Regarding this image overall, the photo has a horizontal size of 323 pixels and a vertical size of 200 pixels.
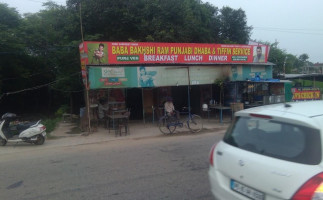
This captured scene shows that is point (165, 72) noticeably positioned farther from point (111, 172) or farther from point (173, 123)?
point (111, 172)

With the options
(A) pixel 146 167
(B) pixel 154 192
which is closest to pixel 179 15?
(A) pixel 146 167

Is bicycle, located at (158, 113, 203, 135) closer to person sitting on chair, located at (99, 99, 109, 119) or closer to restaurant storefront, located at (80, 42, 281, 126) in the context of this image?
restaurant storefront, located at (80, 42, 281, 126)

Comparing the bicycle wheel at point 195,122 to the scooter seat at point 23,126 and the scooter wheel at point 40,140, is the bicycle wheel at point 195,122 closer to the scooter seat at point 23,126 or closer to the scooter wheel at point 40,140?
the scooter wheel at point 40,140

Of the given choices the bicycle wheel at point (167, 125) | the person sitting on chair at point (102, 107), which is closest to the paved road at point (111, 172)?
the bicycle wheel at point (167, 125)

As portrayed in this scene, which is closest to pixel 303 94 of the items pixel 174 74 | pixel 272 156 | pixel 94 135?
pixel 174 74

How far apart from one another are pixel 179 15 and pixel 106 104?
10.8 metres

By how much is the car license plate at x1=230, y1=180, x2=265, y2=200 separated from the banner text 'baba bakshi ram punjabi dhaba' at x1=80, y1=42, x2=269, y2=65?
1053 centimetres

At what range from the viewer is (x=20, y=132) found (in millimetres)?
10641

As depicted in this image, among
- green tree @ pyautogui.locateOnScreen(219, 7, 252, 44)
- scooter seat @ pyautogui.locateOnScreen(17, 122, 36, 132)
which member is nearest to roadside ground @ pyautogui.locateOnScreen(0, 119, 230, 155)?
scooter seat @ pyautogui.locateOnScreen(17, 122, 36, 132)

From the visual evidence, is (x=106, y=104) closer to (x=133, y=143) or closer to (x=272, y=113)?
(x=133, y=143)

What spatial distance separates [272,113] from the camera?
11.1ft

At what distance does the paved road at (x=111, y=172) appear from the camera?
16.9ft

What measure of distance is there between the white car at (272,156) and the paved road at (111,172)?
1456 mm

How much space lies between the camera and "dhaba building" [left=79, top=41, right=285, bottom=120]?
13305 millimetres
